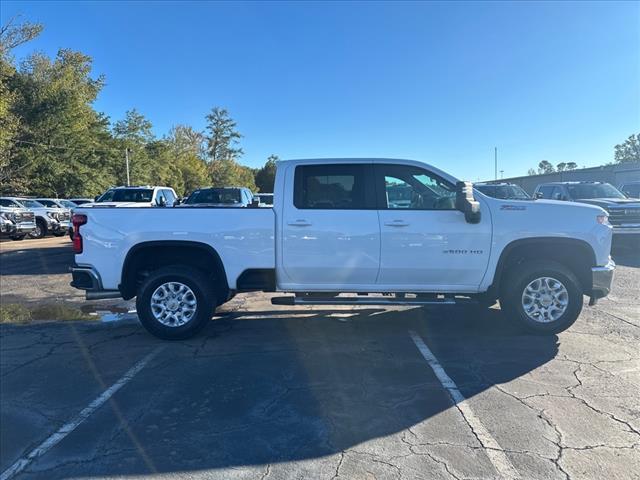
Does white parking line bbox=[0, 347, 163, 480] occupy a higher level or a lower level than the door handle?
lower

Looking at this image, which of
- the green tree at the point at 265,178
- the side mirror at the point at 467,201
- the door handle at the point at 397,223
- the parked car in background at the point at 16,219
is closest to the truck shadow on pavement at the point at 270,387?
the door handle at the point at 397,223

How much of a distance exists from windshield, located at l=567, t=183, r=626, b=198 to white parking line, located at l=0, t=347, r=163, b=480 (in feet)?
47.0

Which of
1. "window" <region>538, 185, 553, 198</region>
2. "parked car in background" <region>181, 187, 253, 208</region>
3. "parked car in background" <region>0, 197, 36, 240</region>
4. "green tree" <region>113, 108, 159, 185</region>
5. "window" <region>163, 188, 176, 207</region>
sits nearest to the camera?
"parked car in background" <region>181, 187, 253, 208</region>

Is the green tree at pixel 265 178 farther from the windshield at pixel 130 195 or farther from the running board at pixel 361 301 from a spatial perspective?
the running board at pixel 361 301

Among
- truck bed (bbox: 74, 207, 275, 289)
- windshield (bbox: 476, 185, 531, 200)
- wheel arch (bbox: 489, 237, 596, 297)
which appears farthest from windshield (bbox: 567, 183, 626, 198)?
truck bed (bbox: 74, 207, 275, 289)

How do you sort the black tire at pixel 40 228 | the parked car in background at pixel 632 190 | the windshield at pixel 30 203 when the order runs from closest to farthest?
the parked car in background at pixel 632 190
the black tire at pixel 40 228
the windshield at pixel 30 203

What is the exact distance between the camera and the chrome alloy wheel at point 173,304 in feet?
19.1

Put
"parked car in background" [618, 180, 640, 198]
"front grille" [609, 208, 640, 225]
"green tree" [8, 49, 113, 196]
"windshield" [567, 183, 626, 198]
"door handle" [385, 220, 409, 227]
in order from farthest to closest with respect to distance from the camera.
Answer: "green tree" [8, 49, 113, 196]
"parked car in background" [618, 180, 640, 198]
"windshield" [567, 183, 626, 198]
"front grille" [609, 208, 640, 225]
"door handle" [385, 220, 409, 227]

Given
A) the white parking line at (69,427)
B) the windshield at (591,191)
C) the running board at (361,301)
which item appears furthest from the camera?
the windshield at (591,191)

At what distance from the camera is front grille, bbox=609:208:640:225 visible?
13.5 metres

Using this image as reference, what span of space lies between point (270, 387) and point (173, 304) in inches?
79.3

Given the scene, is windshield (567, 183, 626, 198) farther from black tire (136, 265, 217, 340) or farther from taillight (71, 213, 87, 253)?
taillight (71, 213, 87, 253)

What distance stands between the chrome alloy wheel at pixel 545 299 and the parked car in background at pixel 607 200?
9.16 meters

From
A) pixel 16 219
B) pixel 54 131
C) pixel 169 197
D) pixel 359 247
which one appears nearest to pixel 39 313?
pixel 359 247
